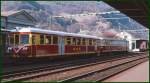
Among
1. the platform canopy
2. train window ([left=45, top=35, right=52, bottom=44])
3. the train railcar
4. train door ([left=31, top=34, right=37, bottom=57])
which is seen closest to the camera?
the platform canopy

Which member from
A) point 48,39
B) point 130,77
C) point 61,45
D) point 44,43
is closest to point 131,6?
point 130,77

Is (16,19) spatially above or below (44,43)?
above

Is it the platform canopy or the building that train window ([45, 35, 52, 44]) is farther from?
the building

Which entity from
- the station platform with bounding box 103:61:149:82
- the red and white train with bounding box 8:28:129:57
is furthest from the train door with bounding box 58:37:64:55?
the station platform with bounding box 103:61:149:82

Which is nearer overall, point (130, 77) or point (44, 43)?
point (130, 77)

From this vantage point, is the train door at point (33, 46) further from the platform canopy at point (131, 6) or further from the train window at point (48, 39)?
the platform canopy at point (131, 6)

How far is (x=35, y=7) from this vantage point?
498 ft

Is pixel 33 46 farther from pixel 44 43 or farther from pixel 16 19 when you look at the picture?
pixel 16 19

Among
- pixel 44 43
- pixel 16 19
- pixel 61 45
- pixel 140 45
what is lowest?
pixel 140 45

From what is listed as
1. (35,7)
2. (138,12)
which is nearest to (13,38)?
(138,12)

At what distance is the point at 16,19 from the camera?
185ft

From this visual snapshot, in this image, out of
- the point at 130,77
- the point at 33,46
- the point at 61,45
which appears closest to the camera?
the point at 130,77

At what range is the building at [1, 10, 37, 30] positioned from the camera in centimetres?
5068

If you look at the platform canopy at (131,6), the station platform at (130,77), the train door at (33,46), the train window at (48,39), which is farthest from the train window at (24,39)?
the station platform at (130,77)
